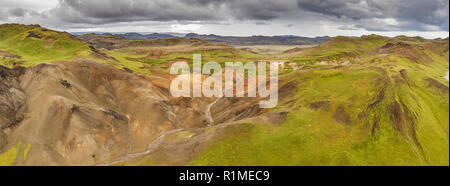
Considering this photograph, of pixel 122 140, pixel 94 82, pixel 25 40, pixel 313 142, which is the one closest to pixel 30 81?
pixel 94 82

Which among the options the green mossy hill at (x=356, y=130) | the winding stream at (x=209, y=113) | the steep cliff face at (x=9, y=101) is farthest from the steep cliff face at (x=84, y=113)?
the green mossy hill at (x=356, y=130)

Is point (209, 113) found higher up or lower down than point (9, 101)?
lower down

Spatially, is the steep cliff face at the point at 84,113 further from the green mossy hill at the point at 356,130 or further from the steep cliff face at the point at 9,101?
the green mossy hill at the point at 356,130

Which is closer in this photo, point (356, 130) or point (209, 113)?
point (356, 130)
